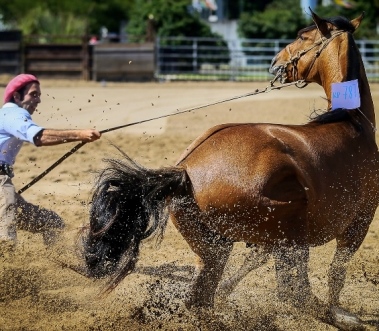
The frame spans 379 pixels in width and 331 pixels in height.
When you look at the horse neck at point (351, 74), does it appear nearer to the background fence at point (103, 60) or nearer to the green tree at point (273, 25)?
the background fence at point (103, 60)

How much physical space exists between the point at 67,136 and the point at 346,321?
2.19 m

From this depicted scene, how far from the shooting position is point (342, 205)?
5027 millimetres

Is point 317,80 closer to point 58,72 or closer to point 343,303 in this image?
point 343,303

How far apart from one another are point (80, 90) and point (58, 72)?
4.18 metres

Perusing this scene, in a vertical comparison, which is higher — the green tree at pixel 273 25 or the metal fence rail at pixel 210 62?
the green tree at pixel 273 25

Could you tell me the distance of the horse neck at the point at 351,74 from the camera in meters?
5.45

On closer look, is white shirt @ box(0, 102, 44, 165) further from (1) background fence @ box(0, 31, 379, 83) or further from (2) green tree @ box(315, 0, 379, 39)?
(2) green tree @ box(315, 0, 379, 39)

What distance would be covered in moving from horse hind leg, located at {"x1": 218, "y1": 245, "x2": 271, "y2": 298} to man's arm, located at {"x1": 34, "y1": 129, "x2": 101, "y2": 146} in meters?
1.26

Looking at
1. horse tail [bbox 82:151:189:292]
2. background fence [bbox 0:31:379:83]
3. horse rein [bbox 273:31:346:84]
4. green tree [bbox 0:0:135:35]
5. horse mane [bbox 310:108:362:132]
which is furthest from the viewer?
green tree [bbox 0:0:135:35]

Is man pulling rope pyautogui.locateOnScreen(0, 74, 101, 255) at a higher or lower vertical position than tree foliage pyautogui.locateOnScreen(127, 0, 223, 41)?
higher

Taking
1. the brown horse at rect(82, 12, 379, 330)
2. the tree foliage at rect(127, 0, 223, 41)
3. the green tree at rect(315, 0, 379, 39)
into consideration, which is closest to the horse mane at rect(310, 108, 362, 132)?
the brown horse at rect(82, 12, 379, 330)

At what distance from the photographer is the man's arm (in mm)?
4992

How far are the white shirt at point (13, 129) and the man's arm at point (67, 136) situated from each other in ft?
0.24

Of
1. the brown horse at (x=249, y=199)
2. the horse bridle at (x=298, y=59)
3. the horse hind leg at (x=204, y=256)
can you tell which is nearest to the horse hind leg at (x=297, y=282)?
the brown horse at (x=249, y=199)
